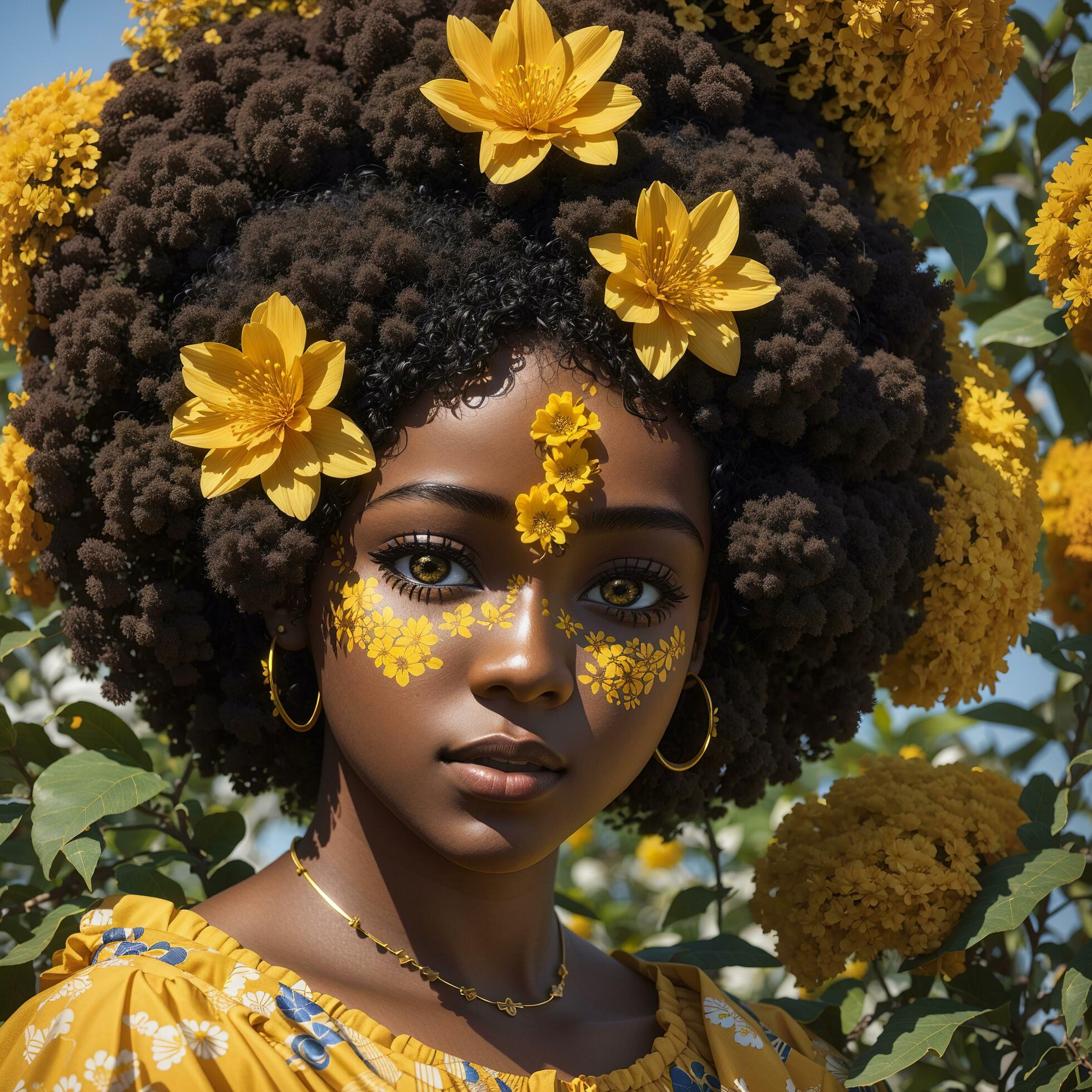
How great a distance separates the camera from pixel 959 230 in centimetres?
292

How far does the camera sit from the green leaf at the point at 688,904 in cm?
314

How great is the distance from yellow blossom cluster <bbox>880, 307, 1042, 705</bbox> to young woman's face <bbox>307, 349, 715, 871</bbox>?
75 centimetres

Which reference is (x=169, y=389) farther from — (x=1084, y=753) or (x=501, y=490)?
(x=1084, y=753)

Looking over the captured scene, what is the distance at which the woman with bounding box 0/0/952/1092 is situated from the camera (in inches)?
83.7

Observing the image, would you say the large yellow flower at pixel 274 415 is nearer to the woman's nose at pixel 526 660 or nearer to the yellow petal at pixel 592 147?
the woman's nose at pixel 526 660

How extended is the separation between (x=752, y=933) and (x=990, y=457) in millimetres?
3045

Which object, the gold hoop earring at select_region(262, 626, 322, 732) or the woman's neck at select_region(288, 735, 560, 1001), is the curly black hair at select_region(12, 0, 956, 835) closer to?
the gold hoop earring at select_region(262, 626, 322, 732)

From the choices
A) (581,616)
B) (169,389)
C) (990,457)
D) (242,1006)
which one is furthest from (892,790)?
(169,389)

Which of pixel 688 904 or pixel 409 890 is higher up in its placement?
pixel 409 890

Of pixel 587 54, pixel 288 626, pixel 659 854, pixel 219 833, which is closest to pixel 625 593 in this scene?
pixel 288 626

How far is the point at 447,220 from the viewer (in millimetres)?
2307

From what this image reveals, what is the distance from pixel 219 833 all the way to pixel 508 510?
1213mm

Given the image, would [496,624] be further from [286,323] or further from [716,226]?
[716,226]

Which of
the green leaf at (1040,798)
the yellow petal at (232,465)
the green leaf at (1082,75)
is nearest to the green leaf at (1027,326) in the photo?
the green leaf at (1082,75)
